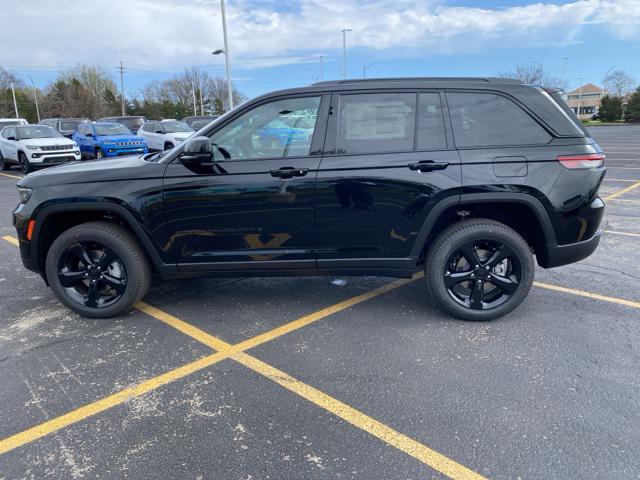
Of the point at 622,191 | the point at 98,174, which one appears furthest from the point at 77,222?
the point at 622,191

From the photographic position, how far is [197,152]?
141 inches

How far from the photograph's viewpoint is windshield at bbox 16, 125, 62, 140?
1609cm

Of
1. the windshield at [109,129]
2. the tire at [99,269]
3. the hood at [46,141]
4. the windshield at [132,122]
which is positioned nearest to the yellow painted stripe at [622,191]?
the tire at [99,269]

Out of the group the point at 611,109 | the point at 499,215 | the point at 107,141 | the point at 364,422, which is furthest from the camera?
the point at 611,109

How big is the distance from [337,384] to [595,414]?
1.49 metres

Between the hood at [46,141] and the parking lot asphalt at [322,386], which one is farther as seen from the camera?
the hood at [46,141]

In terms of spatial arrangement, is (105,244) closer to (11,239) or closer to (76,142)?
(11,239)

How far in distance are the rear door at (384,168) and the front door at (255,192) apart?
0.47 feet

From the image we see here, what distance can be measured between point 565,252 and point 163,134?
17.8 metres

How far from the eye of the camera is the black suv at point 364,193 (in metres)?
3.64

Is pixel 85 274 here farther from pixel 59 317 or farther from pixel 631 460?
pixel 631 460

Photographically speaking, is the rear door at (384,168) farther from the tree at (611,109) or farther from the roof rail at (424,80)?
the tree at (611,109)

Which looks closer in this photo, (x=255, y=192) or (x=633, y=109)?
(x=255, y=192)

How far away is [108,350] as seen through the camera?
355cm
